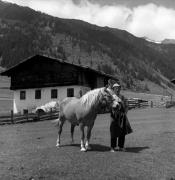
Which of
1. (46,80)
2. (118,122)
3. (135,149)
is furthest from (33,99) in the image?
(118,122)

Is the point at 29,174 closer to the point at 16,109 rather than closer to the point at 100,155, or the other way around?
the point at 100,155

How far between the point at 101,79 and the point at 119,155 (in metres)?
44.9

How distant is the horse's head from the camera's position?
10858 mm

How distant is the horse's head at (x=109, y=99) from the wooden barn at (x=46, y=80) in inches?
1449

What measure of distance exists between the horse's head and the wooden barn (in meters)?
36.8

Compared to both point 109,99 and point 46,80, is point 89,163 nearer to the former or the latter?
point 109,99

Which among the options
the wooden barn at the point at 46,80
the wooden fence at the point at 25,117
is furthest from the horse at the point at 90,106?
the wooden barn at the point at 46,80

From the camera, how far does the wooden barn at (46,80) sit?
4894cm

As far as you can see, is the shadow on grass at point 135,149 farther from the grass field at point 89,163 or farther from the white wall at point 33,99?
the white wall at point 33,99

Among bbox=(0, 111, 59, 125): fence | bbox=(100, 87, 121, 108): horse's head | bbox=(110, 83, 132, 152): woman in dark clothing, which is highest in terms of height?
bbox=(100, 87, 121, 108): horse's head

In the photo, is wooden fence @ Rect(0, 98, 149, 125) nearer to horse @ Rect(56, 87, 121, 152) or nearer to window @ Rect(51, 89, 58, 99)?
window @ Rect(51, 89, 58, 99)

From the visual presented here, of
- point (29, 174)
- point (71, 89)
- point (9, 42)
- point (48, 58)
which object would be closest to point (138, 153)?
point (29, 174)

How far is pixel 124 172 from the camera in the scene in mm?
8469

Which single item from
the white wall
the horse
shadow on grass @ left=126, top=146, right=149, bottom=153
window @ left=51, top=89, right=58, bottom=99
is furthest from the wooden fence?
shadow on grass @ left=126, top=146, right=149, bottom=153
